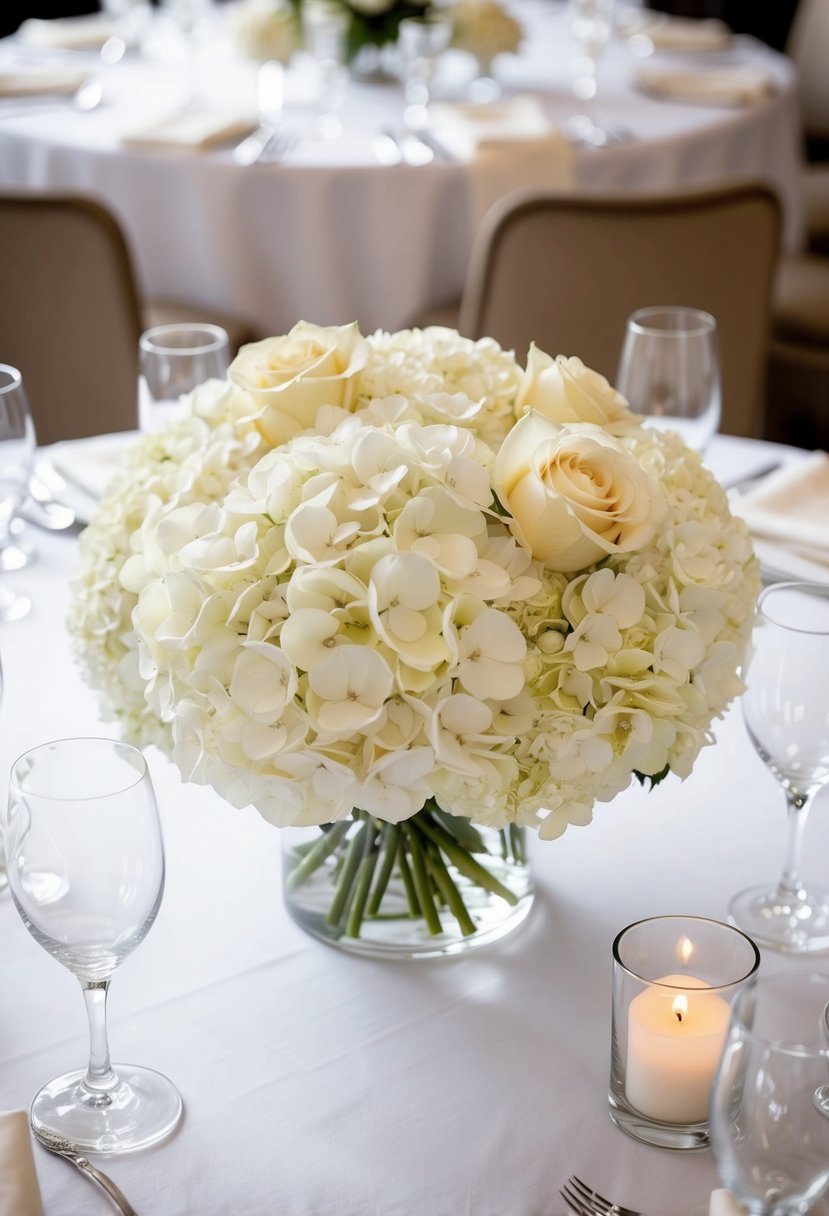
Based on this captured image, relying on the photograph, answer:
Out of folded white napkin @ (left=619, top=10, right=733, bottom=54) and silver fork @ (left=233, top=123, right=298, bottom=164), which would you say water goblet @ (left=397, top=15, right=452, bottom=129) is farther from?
folded white napkin @ (left=619, top=10, right=733, bottom=54)

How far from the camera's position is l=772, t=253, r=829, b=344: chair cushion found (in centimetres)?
353

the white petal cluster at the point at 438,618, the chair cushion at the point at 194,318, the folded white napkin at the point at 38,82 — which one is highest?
the white petal cluster at the point at 438,618

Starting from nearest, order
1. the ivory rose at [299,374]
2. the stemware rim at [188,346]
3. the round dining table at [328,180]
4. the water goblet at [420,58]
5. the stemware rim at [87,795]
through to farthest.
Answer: the stemware rim at [87,795] → the ivory rose at [299,374] → the stemware rim at [188,346] → the round dining table at [328,180] → the water goblet at [420,58]

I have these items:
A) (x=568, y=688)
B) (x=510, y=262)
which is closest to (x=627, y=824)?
(x=568, y=688)

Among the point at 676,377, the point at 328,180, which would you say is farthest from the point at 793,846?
the point at 328,180

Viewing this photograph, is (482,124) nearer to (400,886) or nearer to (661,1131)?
(400,886)

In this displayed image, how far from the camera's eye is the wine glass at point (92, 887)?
31.6 inches

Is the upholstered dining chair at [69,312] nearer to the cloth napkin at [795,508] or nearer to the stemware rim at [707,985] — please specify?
the cloth napkin at [795,508]

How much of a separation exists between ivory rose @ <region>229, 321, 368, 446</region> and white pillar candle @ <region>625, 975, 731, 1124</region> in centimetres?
44

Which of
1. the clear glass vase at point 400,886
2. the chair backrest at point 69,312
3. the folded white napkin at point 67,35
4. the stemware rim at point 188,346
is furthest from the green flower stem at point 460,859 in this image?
the folded white napkin at point 67,35

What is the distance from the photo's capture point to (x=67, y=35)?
3955 millimetres

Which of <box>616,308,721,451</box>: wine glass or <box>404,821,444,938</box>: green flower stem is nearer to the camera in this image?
<box>404,821,444,938</box>: green flower stem

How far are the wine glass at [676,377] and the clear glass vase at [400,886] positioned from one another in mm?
733

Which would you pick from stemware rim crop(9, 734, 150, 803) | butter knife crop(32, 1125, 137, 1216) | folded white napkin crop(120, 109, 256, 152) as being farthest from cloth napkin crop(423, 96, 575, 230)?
butter knife crop(32, 1125, 137, 1216)
